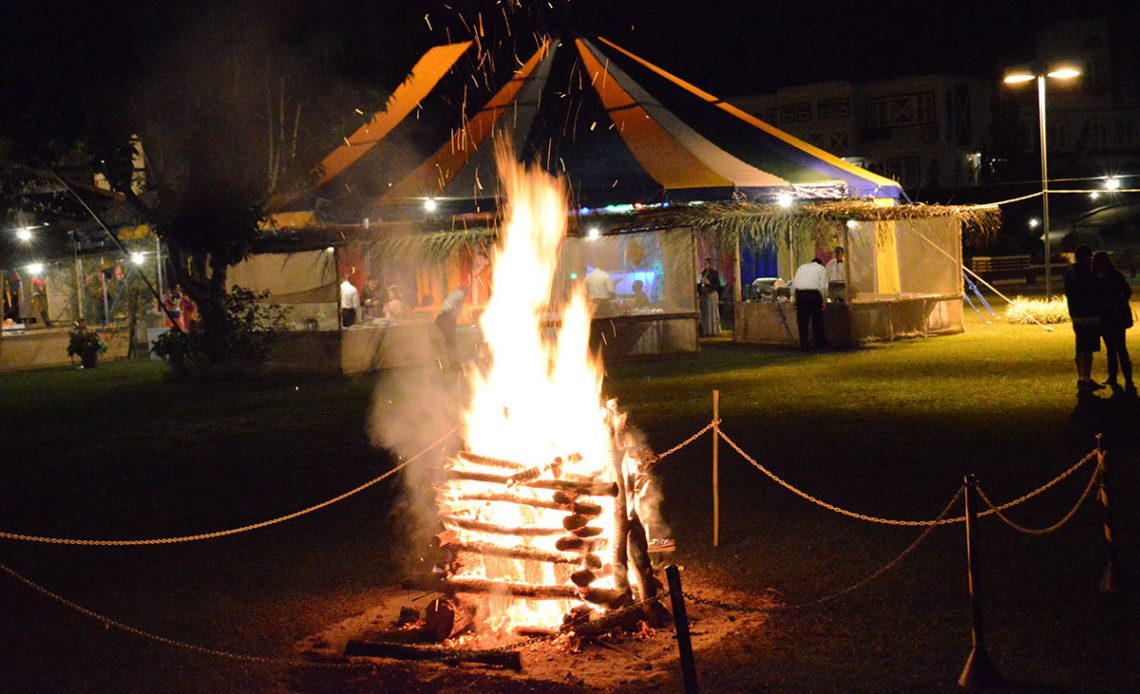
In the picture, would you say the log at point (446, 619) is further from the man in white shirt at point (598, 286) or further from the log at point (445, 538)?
the man in white shirt at point (598, 286)

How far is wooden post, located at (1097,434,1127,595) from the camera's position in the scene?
604 cm

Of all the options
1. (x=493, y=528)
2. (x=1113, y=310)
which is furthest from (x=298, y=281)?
(x=493, y=528)

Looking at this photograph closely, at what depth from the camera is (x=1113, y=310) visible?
12688 mm

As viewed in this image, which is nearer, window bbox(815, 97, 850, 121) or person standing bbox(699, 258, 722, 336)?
person standing bbox(699, 258, 722, 336)

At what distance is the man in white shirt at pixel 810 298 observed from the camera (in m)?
20.2

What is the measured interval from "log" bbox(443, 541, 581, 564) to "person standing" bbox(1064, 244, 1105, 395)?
342 inches

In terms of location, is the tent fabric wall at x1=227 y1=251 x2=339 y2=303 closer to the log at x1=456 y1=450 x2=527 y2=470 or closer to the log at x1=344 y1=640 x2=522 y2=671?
the log at x1=456 y1=450 x2=527 y2=470

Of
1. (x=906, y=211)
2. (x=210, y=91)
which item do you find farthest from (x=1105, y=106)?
(x=210, y=91)

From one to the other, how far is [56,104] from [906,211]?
1498 cm

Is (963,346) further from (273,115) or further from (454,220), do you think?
(273,115)

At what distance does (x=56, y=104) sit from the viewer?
18688mm

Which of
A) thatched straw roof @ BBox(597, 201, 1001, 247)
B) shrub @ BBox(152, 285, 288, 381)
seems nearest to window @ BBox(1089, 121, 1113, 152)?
thatched straw roof @ BBox(597, 201, 1001, 247)

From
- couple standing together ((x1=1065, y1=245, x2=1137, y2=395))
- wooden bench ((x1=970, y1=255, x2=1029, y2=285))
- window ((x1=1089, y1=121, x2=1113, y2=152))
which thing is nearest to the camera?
couple standing together ((x1=1065, y1=245, x2=1137, y2=395))

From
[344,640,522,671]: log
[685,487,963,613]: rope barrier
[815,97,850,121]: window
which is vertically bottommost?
[344,640,522,671]: log
